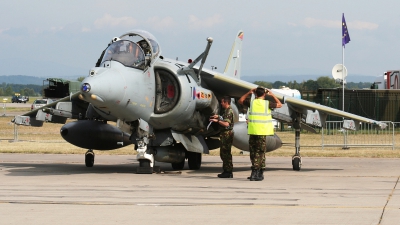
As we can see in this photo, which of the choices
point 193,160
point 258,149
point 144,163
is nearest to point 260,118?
point 258,149

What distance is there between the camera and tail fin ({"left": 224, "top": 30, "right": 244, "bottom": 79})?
21.0m

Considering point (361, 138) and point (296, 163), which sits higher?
point (361, 138)

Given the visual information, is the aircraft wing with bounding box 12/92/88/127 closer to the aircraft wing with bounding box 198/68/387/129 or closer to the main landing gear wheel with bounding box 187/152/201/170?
the main landing gear wheel with bounding box 187/152/201/170

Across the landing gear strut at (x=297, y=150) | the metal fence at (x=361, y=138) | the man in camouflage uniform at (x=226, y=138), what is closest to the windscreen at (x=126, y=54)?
the man in camouflage uniform at (x=226, y=138)

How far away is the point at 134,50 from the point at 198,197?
15.3 ft

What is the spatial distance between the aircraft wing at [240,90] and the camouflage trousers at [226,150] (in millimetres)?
1886

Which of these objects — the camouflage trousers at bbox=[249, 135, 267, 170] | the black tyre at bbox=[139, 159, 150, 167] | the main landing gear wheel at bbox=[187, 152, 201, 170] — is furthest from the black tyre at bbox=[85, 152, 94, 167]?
the camouflage trousers at bbox=[249, 135, 267, 170]

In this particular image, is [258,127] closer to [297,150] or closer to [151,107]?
[151,107]

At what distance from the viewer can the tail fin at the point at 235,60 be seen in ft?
68.9

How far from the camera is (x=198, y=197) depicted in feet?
33.6

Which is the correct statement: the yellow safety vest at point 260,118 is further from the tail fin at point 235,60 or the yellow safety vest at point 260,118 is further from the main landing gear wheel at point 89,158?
the tail fin at point 235,60

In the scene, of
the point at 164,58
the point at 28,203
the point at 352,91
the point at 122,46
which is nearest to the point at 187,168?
the point at 164,58

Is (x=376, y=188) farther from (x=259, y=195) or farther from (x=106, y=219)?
(x=106, y=219)

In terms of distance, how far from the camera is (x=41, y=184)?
12.0m
